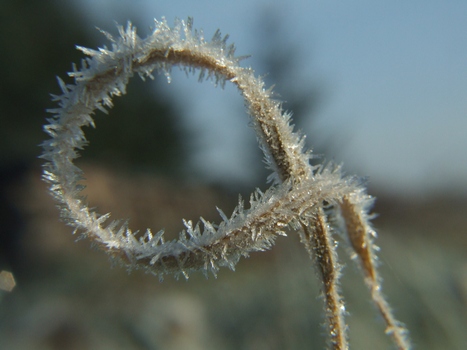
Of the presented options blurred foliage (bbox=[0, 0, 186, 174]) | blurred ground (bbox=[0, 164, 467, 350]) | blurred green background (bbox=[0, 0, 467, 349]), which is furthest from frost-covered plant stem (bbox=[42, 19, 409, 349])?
blurred foliage (bbox=[0, 0, 186, 174])

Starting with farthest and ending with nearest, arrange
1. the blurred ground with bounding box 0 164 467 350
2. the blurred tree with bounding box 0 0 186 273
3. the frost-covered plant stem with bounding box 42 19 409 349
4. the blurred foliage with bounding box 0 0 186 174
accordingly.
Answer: the blurred foliage with bounding box 0 0 186 174 < the blurred tree with bounding box 0 0 186 273 < the blurred ground with bounding box 0 164 467 350 < the frost-covered plant stem with bounding box 42 19 409 349

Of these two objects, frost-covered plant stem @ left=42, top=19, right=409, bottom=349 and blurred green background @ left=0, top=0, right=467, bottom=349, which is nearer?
frost-covered plant stem @ left=42, top=19, right=409, bottom=349

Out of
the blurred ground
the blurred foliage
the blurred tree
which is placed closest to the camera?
the blurred ground

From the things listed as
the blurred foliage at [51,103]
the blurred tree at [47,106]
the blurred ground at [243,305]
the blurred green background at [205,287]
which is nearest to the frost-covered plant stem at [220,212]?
the blurred green background at [205,287]

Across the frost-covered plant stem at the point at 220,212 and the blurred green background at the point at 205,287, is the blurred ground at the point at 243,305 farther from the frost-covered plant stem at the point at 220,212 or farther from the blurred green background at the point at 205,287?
the frost-covered plant stem at the point at 220,212

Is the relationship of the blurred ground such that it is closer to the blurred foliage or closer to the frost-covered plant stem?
the frost-covered plant stem

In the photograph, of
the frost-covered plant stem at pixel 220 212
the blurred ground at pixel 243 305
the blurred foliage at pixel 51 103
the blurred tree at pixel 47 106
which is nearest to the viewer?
the frost-covered plant stem at pixel 220 212

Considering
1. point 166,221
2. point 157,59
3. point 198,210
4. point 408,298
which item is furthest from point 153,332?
point 198,210

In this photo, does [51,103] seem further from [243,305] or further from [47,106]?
[243,305]
